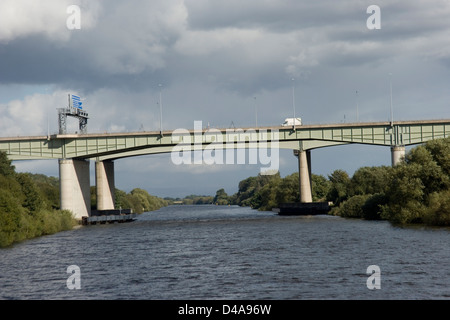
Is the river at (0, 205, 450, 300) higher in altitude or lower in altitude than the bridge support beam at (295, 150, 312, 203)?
lower

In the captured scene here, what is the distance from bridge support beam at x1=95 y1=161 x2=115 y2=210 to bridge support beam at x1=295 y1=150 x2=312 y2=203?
107 feet

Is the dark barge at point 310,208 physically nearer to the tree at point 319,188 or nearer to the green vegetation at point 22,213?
the tree at point 319,188

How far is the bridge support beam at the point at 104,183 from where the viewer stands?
102875 millimetres

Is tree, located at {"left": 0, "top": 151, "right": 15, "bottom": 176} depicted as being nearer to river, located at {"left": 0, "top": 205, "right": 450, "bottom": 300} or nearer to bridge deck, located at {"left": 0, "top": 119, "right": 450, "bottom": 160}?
bridge deck, located at {"left": 0, "top": 119, "right": 450, "bottom": 160}

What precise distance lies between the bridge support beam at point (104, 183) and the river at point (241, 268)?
44.4 meters

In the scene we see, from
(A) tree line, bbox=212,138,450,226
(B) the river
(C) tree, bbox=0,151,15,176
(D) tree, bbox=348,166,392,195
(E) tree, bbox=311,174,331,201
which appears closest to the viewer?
(B) the river

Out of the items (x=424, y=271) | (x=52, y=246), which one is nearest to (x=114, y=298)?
(x=424, y=271)

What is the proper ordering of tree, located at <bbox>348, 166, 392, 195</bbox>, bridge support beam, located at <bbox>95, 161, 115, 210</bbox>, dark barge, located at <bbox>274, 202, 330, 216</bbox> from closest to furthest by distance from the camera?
tree, located at <bbox>348, 166, 392, 195</bbox> → bridge support beam, located at <bbox>95, 161, 115, 210</bbox> → dark barge, located at <bbox>274, 202, 330, 216</bbox>

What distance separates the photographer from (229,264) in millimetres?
39438

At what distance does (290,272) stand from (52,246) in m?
28.4

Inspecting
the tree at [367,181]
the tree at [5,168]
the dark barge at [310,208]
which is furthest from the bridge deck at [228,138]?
the tree at [5,168]

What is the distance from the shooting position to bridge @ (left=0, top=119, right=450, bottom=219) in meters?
93.4

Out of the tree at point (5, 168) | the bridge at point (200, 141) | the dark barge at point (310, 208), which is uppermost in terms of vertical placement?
the bridge at point (200, 141)

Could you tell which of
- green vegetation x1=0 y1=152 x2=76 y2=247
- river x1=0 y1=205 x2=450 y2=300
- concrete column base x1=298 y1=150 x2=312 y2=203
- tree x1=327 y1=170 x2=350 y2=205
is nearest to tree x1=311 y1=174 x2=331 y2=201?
tree x1=327 y1=170 x2=350 y2=205
